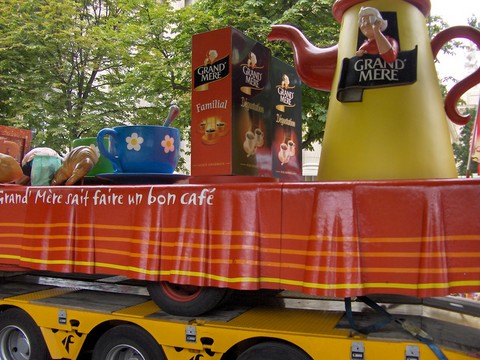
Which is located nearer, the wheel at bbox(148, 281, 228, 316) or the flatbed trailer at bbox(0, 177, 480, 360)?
the flatbed trailer at bbox(0, 177, 480, 360)

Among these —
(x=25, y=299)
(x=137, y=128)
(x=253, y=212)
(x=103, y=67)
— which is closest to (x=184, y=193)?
(x=253, y=212)

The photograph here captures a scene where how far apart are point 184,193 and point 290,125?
1.32m

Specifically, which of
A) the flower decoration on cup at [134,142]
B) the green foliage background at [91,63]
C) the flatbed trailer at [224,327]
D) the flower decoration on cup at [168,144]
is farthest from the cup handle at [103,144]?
the green foliage background at [91,63]

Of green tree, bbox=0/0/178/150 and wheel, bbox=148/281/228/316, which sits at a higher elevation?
green tree, bbox=0/0/178/150

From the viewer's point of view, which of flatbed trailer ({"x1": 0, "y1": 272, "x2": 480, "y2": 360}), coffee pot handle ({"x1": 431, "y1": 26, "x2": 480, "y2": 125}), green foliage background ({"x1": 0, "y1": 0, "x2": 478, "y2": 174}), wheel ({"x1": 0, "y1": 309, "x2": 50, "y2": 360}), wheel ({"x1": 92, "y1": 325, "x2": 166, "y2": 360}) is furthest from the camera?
green foliage background ({"x1": 0, "y1": 0, "x2": 478, "y2": 174})

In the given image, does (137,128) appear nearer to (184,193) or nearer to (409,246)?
(184,193)

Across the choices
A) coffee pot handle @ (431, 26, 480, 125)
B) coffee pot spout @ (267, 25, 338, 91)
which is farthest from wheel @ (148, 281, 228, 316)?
coffee pot handle @ (431, 26, 480, 125)

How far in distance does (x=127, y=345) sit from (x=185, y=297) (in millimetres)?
622

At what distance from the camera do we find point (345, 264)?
8.73ft

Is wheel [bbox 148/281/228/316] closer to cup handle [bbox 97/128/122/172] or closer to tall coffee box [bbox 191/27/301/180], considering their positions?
A: tall coffee box [bbox 191/27/301/180]

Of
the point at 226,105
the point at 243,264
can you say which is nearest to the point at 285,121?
the point at 226,105

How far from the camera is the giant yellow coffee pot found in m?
2.96

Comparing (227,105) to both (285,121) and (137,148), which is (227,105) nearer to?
(285,121)

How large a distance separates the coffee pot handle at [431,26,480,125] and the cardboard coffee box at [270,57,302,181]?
121 cm
